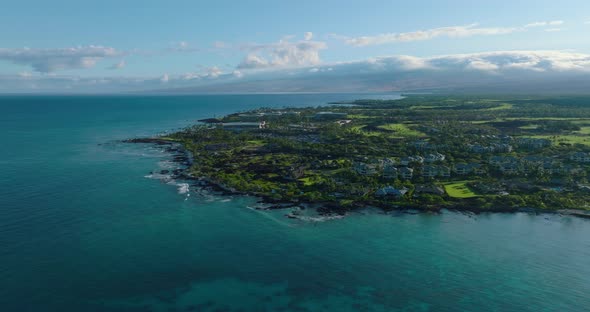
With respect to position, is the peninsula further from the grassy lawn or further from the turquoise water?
the turquoise water

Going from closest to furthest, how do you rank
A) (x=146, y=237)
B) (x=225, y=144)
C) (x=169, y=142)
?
(x=146, y=237)
(x=225, y=144)
(x=169, y=142)

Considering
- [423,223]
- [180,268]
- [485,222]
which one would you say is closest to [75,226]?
[180,268]

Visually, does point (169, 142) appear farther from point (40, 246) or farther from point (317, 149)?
point (40, 246)

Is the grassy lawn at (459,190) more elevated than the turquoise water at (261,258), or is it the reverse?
the grassy lawn at (459,190)

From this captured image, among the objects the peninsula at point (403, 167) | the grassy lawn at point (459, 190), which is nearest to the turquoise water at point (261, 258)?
the peninsula at point (403, 167)

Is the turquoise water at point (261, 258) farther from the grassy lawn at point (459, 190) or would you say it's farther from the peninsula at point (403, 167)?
the grassy lawn at point (459, 190)
